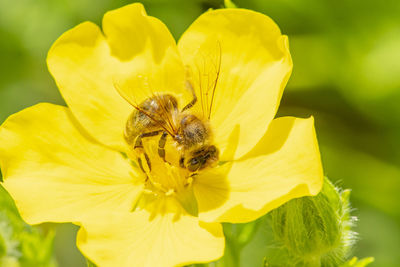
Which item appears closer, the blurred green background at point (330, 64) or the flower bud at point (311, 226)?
the flower bud at point (311, 226)

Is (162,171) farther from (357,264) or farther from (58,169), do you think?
(357,264)

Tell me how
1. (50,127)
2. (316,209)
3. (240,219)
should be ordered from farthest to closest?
(50,127)
(316,209)
(240,219)

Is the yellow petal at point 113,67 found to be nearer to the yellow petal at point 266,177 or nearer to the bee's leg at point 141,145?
the bee's leg at point 141,145

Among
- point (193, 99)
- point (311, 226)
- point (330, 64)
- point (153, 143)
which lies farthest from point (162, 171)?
point (330, 64)

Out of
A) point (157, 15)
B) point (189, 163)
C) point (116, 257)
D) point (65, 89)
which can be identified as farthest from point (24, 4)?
point (116, 257)

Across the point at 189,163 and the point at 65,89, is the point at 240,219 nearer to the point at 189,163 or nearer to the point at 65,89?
the point at 189,163

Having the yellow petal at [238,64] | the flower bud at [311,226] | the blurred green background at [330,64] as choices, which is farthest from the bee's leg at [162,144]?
the blurred green background at [330,64]

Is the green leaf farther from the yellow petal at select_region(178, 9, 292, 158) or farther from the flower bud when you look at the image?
the yellow petal at select_region(178, 9, 292, 158)
